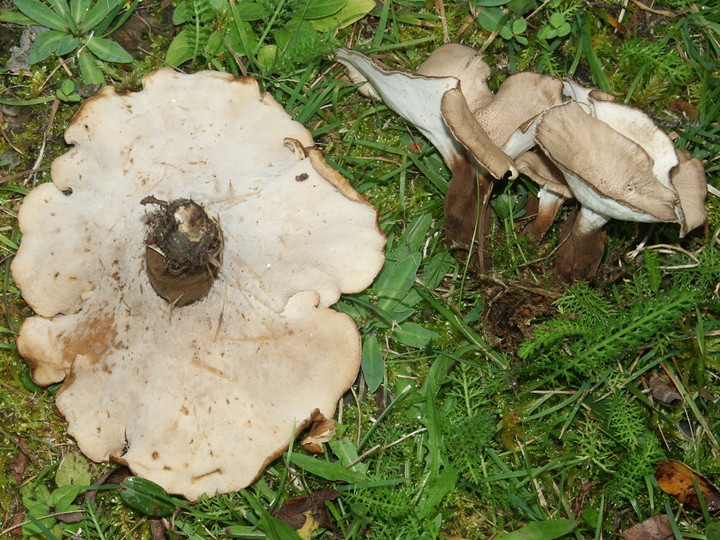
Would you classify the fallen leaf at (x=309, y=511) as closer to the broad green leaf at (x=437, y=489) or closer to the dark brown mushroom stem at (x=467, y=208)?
the broad green leaf at (x=437, y=489)

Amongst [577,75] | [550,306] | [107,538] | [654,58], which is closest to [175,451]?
[107,538]

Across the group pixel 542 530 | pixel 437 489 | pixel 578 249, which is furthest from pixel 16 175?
pixel 542 530

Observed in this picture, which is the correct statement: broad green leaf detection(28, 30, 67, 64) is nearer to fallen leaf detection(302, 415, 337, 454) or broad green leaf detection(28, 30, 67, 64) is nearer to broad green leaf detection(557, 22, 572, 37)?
fallen leaf detection(302, 415, 337, 454)

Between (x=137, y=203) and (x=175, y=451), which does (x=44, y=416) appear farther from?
(x=137, y=203)

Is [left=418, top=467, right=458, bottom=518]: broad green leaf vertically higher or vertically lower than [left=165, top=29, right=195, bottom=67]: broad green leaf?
lower

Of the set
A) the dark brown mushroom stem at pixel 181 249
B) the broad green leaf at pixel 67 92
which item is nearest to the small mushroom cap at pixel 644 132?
the dark brown mushroom stem at pixel 181 249

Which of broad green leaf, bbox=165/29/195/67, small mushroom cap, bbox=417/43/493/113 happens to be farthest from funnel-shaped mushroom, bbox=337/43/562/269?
broad green leaf, bbox=165/29/195/67

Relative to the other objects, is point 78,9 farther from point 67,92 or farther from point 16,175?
point 16,175
